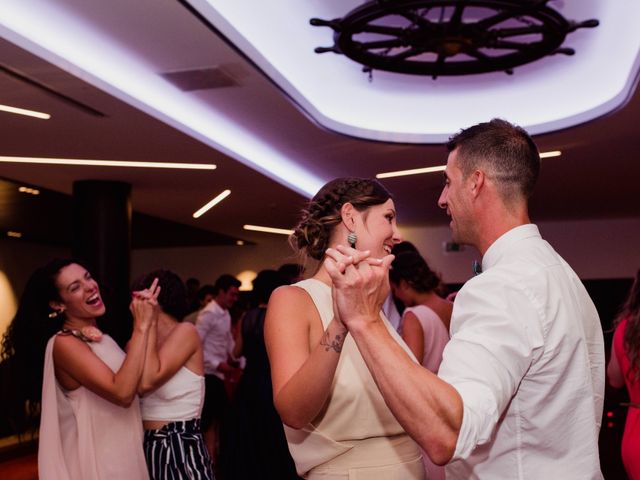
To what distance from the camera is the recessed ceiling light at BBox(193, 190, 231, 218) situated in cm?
885

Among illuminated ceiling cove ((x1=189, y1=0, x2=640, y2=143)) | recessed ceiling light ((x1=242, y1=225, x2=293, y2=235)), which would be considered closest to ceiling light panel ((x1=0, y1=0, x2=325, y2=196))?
illuminated ceiling cove ((x1=189, y1=0, x2=640, y2=143))

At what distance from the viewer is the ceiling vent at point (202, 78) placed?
5.00 m

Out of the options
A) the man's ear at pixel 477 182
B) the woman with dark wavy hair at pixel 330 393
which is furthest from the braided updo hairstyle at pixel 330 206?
the man's ear at pixel 477 182

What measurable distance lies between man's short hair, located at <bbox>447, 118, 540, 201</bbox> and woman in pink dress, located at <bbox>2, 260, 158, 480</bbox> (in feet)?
5.92

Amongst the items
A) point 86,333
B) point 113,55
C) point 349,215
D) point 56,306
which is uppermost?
point 113,55

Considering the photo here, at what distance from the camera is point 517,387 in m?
1.36

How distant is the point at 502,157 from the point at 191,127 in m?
4.82

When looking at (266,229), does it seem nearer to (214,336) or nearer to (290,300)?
(214,336)

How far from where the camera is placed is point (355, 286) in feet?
4.38

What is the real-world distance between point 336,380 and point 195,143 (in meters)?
4.58

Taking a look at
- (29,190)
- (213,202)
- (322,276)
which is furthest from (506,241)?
(213,202)

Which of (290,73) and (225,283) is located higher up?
(290,73)

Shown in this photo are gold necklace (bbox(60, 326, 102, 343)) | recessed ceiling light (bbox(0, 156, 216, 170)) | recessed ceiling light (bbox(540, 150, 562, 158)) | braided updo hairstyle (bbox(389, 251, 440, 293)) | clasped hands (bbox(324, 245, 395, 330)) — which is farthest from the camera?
recessed ceiling light (bbox(540, 150, 562, 158))

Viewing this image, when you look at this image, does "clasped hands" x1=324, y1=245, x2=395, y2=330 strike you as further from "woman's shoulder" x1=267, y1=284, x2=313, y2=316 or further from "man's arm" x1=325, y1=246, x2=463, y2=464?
"woman's shoulder" x1=267, y1=284, x2=313, y2=316
